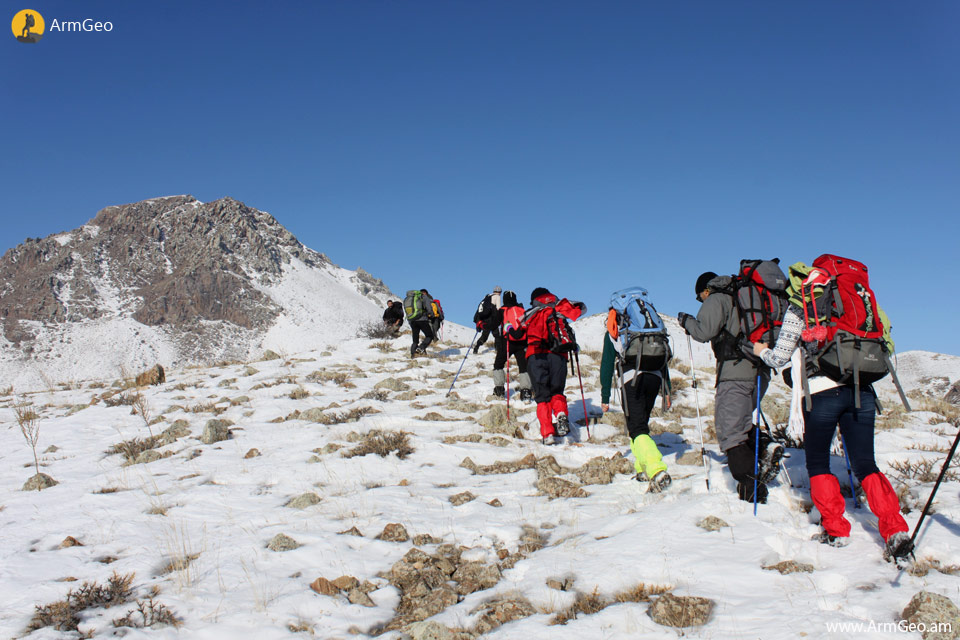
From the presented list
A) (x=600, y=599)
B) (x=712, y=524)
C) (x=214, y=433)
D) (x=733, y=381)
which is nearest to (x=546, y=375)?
(x=733, y=381)

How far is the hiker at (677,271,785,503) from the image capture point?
5000 mm

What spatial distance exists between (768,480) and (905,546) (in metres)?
1.37

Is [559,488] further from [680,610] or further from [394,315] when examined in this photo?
[394,315]

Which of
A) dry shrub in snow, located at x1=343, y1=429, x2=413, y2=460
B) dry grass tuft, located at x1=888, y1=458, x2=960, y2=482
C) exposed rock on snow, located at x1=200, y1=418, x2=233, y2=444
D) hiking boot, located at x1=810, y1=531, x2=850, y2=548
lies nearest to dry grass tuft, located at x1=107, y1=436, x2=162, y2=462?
exposed rock on snow, located at x1=200, y1=418, x2=233, y2=444

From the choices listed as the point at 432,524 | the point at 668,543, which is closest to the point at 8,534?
the point at 432,524

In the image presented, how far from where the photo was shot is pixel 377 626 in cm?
362

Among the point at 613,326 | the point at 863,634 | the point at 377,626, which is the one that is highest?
the point at 613,326

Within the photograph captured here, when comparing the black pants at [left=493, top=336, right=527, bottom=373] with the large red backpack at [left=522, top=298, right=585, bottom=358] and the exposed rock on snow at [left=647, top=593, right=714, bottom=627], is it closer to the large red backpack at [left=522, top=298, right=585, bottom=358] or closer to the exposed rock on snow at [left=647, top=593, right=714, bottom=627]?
the large red backpack at [left=522, top=298, right=585, bottom=358]

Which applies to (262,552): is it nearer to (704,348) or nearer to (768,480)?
(768,480)

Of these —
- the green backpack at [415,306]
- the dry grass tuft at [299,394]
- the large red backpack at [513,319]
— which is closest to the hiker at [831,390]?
the large red backpack at [513,319]

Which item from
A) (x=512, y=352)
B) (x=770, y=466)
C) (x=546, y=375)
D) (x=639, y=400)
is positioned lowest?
(x=770, y=466)

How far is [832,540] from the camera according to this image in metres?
4.01

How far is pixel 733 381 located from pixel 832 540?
4.91ft

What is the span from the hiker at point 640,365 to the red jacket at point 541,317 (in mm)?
1991
